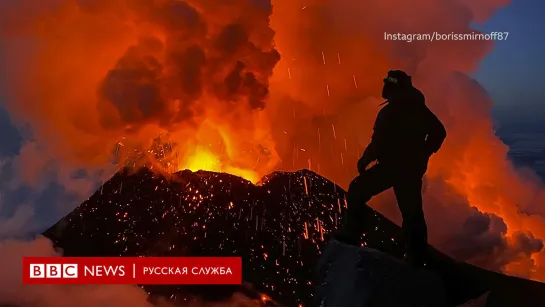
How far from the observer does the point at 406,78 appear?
12.0 ft

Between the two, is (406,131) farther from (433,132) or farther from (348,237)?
(348,237)

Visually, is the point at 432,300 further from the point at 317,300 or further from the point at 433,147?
the point at 433,147

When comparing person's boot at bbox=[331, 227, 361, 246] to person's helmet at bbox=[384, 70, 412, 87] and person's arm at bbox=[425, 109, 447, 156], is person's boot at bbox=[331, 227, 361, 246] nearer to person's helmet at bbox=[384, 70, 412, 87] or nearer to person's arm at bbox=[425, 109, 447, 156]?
person's arm at bbox=[425, 109, 447, 156]

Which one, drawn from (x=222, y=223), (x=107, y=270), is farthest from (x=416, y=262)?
(x=222, y=223)

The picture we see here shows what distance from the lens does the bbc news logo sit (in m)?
5.56

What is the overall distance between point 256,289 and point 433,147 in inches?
260

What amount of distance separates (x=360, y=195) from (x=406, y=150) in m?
0.53

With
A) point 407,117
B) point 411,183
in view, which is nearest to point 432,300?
point 411,183

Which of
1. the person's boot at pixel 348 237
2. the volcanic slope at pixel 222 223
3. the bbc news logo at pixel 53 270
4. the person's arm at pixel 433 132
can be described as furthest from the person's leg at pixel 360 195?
the volcanic slope at pixel 222 223

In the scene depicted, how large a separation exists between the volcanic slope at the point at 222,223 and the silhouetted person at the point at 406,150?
19.8 feet

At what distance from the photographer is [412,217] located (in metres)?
3.57

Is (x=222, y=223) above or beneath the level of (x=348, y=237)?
above

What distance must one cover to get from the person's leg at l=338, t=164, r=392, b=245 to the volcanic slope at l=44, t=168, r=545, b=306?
580cm

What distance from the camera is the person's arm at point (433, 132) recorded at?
11.8 ft
